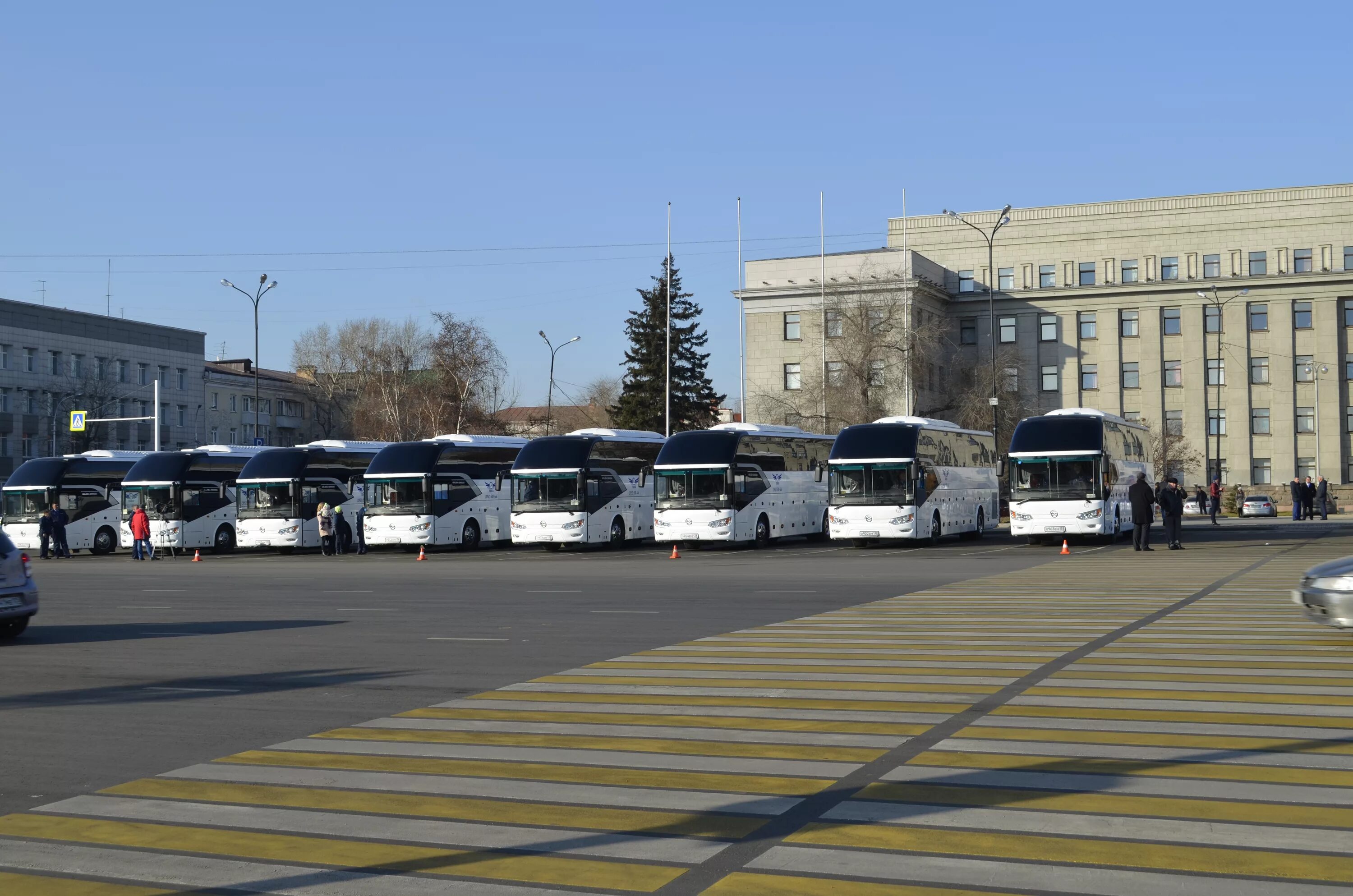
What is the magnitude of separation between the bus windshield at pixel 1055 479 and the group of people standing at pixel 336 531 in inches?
824

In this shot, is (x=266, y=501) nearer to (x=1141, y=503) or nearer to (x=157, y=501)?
(x=157, y=501)

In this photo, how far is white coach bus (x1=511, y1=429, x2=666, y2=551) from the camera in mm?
43750

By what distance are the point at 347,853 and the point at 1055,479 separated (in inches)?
1408

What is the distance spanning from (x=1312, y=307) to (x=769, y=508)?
58.9m

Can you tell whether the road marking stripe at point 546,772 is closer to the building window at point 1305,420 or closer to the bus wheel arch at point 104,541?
the bus wheel arch at point 104,541

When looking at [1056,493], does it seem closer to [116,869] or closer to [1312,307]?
[116,869]

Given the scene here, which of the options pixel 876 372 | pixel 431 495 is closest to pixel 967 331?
pixel 876 372

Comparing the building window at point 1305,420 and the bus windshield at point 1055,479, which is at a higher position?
the building window at point 1305,420

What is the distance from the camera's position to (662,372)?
88.4 m

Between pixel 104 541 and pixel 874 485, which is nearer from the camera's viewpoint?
pixel 874 485

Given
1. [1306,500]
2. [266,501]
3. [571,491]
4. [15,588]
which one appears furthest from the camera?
[1306,500]

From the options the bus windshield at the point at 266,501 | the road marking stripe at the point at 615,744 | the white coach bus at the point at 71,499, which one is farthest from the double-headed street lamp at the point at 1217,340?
the road marking stripe at the point at 615,744

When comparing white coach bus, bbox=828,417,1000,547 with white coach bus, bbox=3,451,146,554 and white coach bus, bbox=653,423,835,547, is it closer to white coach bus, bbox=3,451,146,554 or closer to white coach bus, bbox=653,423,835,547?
white coach bus, bbox=653,423,835,547

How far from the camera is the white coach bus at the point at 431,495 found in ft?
150
